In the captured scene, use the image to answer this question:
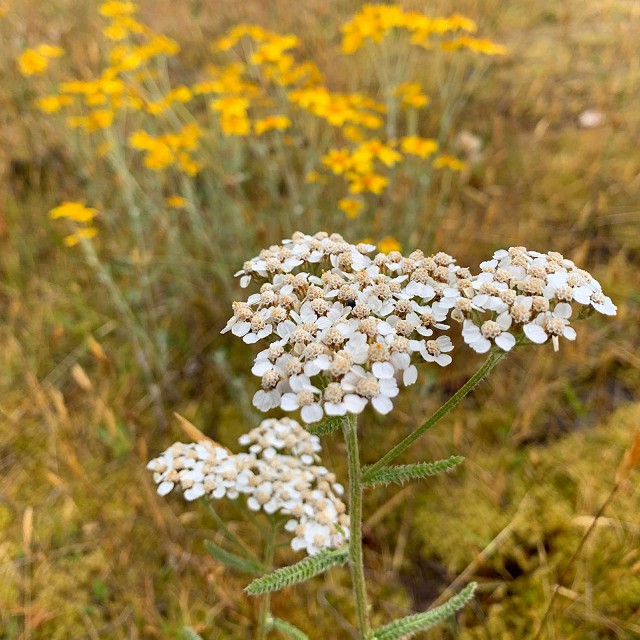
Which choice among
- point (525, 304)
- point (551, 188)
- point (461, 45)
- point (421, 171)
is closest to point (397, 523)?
point (525, 304)

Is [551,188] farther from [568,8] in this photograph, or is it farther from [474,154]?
[568,8]

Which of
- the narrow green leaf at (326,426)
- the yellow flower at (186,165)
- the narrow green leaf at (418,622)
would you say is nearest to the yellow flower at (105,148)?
the yellow flower at (186,165)

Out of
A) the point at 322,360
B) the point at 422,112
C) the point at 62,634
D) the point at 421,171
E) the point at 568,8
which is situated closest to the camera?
the point at 322,360

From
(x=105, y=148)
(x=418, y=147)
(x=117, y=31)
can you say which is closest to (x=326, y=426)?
(x=418, y=147)

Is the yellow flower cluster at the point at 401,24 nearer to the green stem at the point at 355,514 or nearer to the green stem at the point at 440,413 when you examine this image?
the green stem at the point at 440,413

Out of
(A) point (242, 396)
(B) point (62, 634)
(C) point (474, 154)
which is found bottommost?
(B) point (62, 634)

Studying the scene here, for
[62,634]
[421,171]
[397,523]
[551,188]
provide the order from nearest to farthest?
1. [62,634]
2. [397,523]
3. [421,171]
4. [551,188]
